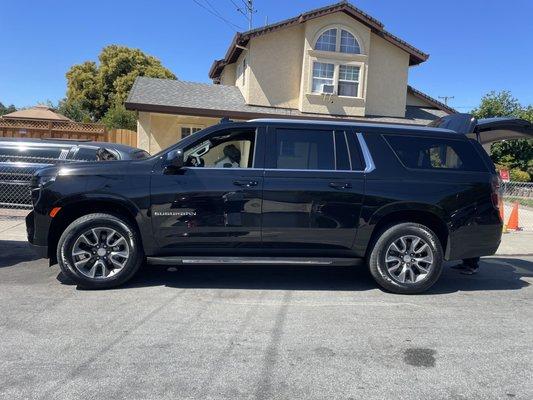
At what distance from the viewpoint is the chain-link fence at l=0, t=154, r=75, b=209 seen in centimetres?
964

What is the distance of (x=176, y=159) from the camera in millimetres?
5348

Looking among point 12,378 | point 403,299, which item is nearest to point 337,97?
point 403,299

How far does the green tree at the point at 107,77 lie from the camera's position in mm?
38062

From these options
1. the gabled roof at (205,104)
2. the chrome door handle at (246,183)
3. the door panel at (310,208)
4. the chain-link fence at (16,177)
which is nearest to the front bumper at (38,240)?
the chrome door handle at (246,183)

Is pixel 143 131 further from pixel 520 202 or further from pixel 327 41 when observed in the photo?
pixel 520 202

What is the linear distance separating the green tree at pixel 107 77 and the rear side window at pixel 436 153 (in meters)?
34.8

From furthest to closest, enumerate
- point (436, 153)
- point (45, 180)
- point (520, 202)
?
point (520, 202)
point (436, 153)
point (45, 180)

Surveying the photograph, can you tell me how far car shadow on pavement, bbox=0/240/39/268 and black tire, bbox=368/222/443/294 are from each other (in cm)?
480

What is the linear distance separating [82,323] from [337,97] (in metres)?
16.8

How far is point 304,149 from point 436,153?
1.62m

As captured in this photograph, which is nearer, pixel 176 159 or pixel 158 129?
pixel 176 159

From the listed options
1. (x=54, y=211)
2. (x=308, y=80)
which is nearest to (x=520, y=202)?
(x=308, y=80)

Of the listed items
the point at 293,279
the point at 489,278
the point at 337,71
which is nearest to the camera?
the point at 293,279

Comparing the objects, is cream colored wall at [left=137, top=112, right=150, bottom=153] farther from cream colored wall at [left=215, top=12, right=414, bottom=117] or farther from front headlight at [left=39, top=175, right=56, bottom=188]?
front headlight at [left=39, top=175, right=56, bottom=188]
